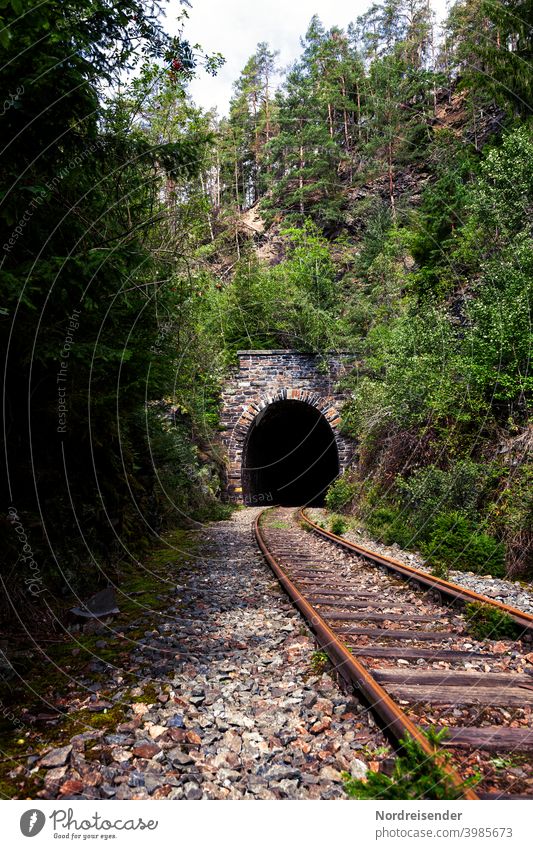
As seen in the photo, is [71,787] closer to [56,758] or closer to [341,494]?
[56,758]

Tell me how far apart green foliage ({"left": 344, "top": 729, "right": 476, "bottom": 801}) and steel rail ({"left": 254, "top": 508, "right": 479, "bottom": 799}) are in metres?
0.02

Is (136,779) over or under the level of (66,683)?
over

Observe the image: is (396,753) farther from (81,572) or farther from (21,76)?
(21,76)

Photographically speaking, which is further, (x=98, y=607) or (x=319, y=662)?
(x=98, y=607)

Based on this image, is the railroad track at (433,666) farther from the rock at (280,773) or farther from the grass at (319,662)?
the rock at (280,773)

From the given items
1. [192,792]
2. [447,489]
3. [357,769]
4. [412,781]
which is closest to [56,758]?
[192,792]

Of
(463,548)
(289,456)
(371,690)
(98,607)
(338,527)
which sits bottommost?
(289,456)

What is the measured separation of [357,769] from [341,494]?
14.0 m

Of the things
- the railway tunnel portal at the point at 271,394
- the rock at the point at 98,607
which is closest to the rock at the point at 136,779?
the rock at the point at 98,607

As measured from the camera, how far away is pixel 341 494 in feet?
52.8

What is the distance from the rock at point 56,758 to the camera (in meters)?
2.35

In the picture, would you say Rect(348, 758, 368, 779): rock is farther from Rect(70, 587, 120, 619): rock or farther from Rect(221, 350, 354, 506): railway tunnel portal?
Rect(221, 350, 354, 506): railway tunnel portal

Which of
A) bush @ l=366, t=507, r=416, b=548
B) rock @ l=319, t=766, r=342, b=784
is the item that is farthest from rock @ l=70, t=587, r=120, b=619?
bush @ l=366, t=507, r=416, b=548

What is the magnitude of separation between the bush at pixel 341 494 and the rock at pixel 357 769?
12.5 m
